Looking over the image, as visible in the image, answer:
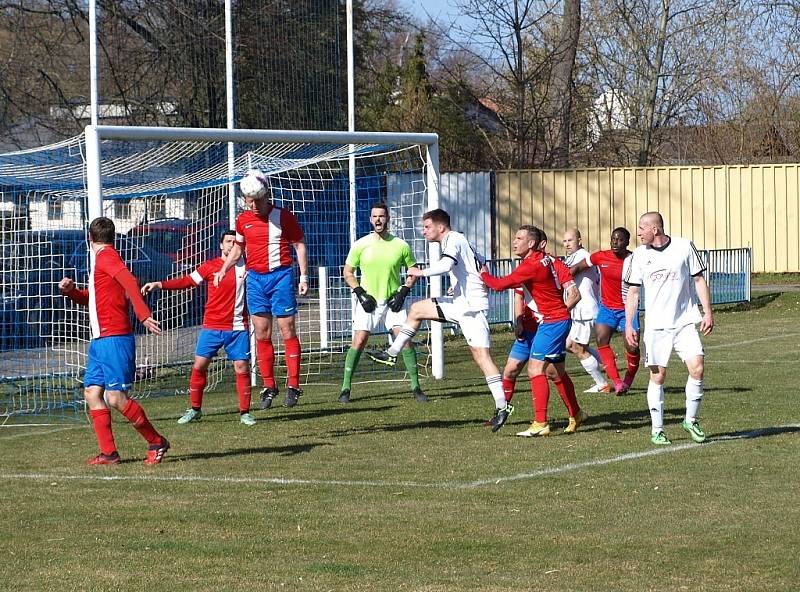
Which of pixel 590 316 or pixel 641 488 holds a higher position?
pixel 590 316

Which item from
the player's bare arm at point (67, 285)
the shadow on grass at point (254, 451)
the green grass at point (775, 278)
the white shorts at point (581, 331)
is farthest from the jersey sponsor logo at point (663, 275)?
the green grass at point (775, 278)

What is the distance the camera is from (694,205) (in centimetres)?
3344

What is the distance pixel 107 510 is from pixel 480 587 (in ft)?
10.2

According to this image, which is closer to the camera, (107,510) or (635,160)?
(107,510)

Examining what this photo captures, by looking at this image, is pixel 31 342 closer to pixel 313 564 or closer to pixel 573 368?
pixel 573 368

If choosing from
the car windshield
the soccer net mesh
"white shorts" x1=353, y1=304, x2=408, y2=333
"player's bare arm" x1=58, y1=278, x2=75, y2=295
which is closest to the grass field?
"white shorts" x1=353, y1=304, x2=408, y2=333

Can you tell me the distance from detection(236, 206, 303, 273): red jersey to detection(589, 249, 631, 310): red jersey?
3602 mm

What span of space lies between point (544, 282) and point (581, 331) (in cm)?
321

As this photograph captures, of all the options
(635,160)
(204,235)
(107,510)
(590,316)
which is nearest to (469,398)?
(590,316)

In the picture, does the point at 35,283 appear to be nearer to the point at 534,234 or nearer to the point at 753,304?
the point at 534,234

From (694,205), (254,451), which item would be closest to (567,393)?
(254,451)

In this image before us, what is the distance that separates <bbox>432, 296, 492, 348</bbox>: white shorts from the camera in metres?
11.8

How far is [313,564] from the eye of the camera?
6.88 m

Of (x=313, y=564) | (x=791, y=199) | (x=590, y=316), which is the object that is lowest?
(x=313, y=564)
